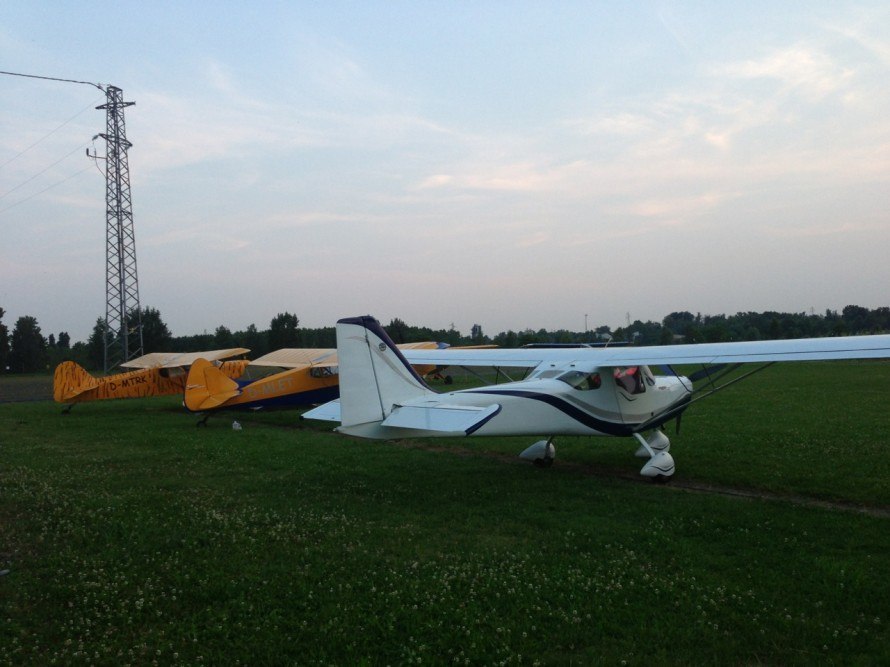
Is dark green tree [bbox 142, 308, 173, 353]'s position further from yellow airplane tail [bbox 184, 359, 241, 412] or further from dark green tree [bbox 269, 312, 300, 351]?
yellow airplane tail [bbox 184, 359, 241, 412]

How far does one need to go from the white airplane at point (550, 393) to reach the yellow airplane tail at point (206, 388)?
7.23 m

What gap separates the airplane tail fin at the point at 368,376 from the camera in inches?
291

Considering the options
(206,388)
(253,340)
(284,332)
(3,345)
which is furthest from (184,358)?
(3,345)

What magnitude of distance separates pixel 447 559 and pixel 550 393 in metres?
3.55

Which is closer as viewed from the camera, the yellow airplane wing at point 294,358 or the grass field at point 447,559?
the grass field at point 447,559

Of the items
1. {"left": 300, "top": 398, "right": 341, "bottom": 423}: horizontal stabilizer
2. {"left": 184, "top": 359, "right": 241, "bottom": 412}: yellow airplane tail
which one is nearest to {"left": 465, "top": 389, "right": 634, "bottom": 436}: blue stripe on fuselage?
{"left": 300, "top": 398, "right": 341, "bottom": 423}: horizontal stabilizer

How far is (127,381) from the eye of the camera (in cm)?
1889

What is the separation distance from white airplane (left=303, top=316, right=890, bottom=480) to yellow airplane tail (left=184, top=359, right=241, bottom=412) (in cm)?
723

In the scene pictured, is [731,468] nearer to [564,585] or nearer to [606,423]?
[606,423]

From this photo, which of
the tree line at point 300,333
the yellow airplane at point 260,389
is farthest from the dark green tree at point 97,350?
the yellow airplane at point 260,389

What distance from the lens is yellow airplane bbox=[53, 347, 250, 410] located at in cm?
1805

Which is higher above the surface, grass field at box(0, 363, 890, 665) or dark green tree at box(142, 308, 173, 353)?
dark green tree at box(142, 308, 173, 353)

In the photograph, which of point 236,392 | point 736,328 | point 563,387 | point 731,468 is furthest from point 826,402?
point 736,328

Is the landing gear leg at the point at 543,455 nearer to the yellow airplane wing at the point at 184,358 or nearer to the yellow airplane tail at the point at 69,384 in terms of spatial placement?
the yellow airplane wing at the point at 184,358
